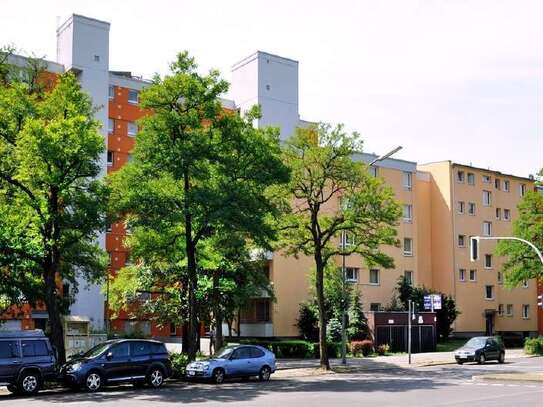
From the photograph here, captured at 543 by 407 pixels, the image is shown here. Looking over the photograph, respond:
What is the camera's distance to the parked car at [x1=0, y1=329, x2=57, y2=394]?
2252 cm

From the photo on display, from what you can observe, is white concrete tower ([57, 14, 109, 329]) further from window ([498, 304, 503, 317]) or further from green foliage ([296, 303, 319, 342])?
window ([498, 304, 503, 317])

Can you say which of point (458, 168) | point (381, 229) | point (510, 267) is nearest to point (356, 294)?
point (510, 267)

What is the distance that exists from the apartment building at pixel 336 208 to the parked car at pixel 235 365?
17256mm

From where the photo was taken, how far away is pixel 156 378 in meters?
25.3

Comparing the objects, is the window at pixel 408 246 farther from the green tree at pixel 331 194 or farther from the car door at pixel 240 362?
the car door at pixel 240 362

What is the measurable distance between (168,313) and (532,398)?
25249 mm

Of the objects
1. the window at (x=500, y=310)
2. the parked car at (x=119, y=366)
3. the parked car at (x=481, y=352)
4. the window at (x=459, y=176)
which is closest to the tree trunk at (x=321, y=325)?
the parked car at (x=119, y=366)

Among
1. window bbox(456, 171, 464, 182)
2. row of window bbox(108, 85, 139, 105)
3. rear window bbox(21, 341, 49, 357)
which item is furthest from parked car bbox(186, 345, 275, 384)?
window bbox(456, 171, 464, 182)

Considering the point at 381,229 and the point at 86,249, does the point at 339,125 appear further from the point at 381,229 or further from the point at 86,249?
the point at 86,249

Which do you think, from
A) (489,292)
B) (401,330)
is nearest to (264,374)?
(401,330)

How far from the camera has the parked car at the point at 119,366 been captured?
23656 millimetres

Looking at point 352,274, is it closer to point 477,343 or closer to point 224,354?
point 477,343

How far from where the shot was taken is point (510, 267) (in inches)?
2051

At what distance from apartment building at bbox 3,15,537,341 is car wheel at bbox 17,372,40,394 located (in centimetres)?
2027
